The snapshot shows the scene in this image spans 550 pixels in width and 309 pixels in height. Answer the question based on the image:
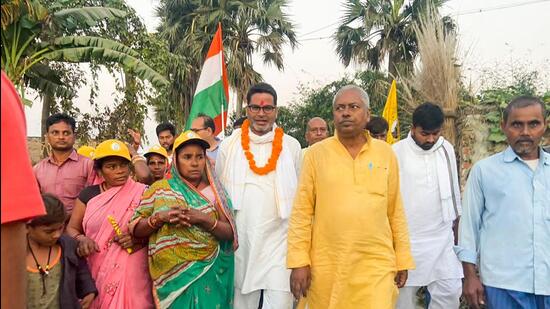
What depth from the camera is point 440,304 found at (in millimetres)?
4957

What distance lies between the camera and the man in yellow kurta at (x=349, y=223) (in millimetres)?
3699

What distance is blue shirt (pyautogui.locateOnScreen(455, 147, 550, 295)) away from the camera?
328cm

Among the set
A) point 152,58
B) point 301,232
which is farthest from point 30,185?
point 152,58

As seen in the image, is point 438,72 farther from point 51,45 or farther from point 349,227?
point 51,45

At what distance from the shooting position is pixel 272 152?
15.5ft

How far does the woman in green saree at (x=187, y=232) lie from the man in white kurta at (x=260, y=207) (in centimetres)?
30

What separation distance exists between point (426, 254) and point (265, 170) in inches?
65.3

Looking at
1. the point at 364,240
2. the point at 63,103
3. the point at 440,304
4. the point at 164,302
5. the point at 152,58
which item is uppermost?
the point at 152,58

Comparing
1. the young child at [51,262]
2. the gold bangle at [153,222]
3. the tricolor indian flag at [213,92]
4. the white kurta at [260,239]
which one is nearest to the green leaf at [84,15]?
the tricolor indian flag at [213,92]

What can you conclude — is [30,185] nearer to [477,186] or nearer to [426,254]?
[477,186]

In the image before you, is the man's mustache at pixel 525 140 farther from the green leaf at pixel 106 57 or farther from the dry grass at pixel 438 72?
the green leaf at pixel 106 57

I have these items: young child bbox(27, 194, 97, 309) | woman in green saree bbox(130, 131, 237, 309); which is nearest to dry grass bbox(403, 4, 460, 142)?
woman in green saree bbox(130, 131, 237, 309)

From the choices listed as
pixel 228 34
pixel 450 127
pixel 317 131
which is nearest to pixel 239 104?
pixel 228 34

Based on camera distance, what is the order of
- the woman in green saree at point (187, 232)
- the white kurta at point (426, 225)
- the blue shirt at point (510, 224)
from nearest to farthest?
the blue shirt at point (510, 224), the woman in green saree at point (187, 232), the white kurta at point (426, 225)
